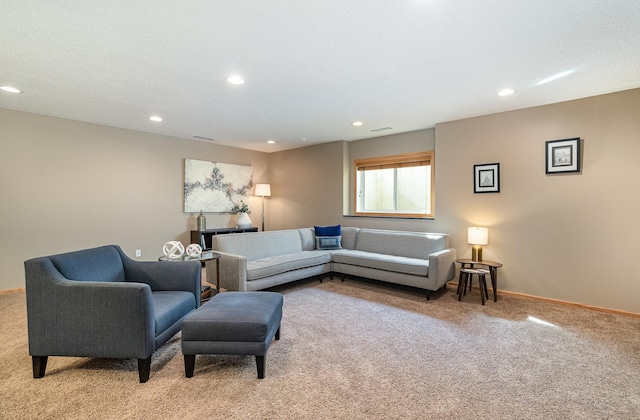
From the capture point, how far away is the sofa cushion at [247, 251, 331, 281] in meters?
3.65

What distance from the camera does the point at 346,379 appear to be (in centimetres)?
200

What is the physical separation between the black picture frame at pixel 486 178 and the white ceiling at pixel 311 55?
2.56 ft

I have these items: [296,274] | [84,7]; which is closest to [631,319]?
[296,274]

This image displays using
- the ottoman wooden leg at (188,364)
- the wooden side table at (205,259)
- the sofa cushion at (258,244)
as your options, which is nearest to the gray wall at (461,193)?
the sofa cushion at (258,244)

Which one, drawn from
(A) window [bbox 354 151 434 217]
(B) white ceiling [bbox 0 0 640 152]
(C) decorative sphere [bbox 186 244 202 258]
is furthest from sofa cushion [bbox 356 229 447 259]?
(C) decorative sphere [bbox 186 244 202 258]

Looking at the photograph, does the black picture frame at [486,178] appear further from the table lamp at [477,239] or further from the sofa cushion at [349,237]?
the sofa cushion at [349,237]

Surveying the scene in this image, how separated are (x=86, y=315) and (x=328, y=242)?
3.49m

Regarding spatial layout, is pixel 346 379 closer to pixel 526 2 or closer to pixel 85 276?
pixel 85 276

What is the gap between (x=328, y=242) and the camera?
196 inches

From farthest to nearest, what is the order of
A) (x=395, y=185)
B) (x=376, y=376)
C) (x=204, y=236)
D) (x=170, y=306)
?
(x=204, y=236) → (x=395, y=185) → (x=170, y=306) → (x=376, y=376)

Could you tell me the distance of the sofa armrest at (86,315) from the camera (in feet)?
6.23

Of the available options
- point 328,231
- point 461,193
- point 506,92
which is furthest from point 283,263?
point 506,92

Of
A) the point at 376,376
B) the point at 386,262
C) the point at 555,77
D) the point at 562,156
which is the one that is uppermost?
the point at 555,77

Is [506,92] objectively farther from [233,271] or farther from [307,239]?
[233,271]
